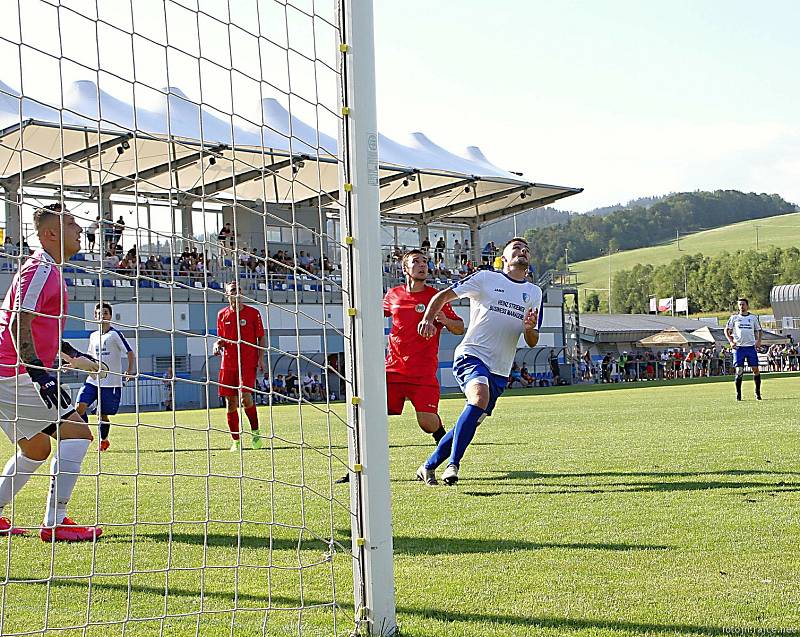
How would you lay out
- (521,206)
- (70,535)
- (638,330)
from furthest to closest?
1. (638,330)
2. (521,206)
3. (70,535)

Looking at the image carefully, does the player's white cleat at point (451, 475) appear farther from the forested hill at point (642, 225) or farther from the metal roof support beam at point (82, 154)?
the forested hill at point (642, 225)

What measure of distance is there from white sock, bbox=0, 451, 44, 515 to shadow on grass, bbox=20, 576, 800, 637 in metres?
1.47

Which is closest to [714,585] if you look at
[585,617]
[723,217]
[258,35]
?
[585,617]

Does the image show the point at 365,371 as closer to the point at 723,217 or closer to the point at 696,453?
the point at 696,453

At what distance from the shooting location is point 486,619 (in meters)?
3.92

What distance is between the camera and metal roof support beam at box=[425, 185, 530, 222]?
147 ft

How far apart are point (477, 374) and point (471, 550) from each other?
3126mm

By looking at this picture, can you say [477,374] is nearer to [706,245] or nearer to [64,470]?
[64,470]

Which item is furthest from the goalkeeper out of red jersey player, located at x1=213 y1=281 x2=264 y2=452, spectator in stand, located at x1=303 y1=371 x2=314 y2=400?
spectator in stand, located at x1=303 y1=371 x2=314 y2=400

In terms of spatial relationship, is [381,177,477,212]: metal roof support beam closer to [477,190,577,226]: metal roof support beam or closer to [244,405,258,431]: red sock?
[477,190,577,226]: metal roof support beam

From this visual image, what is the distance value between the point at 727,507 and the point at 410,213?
133ft

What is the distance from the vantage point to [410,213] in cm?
4675

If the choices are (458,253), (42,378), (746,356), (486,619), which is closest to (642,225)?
(458,253)

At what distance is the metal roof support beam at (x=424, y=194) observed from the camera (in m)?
41.8
